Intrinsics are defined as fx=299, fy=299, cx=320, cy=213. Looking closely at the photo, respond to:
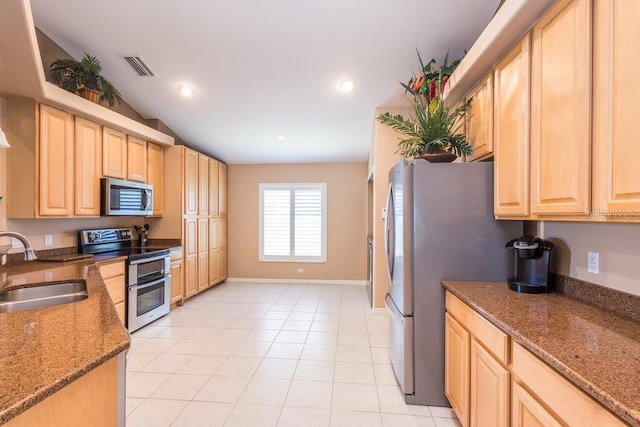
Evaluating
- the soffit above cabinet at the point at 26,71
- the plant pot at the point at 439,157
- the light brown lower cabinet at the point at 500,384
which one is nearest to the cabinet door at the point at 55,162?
the soffit above cabinet at the point at 26,71

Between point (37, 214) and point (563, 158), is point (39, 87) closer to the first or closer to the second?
point (37, 214)

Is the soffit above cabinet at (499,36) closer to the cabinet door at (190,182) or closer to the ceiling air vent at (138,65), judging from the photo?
the ceiling air vent at (138,65)

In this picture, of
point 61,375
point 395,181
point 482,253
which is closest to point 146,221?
point 395,181

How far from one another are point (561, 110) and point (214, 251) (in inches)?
205

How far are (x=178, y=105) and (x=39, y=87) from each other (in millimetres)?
1603

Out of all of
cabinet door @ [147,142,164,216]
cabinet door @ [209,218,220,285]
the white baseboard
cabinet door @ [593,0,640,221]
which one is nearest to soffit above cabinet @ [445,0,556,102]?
cabinet door @ [593,0,640,221]

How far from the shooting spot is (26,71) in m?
2.30

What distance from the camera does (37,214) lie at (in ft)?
9.04

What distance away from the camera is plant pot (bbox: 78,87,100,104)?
10.1 feet

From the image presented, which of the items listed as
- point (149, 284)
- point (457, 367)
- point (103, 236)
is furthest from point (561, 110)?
point (103, 236)

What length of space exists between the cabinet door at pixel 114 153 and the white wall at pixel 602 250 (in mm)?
4247

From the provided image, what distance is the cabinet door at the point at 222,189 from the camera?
5.69 meters

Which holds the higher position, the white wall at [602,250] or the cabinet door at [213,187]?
the cabinet door at [213,187]

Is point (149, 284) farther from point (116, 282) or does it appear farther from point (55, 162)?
point (55, 162)
